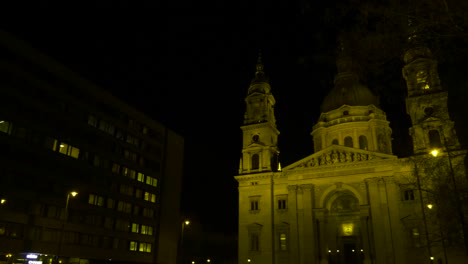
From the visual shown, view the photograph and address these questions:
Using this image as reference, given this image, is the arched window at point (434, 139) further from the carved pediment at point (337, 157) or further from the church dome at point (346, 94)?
the church dome at point (346, 94)

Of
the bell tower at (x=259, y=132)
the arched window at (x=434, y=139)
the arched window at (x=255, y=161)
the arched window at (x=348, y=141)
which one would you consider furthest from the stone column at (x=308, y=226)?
the arched window at (x=434, y=139)

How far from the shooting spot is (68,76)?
50625mm

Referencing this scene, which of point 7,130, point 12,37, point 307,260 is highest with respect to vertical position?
point 12,37

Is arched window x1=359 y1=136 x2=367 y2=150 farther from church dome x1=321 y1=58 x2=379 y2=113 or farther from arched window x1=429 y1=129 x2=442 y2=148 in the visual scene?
arched window x1=429 y1=129 x2=442 y2=148

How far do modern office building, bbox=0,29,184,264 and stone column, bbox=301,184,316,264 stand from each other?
2296cm

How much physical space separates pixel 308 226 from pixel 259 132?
56.5 ft

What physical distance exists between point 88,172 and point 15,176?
10.6 meters

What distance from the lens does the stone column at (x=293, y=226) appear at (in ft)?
186

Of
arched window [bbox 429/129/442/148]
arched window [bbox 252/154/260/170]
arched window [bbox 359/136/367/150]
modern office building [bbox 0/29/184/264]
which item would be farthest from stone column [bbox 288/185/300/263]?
modern office building [bbox 0/29/184/264]

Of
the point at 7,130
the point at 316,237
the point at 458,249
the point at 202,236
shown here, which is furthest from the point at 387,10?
the point at 202,236

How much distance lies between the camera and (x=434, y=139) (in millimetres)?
55031

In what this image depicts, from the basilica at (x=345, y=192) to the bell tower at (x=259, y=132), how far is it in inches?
6.6

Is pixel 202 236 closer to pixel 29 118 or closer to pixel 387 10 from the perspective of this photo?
pixel 29 118

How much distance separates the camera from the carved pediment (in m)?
57.4
